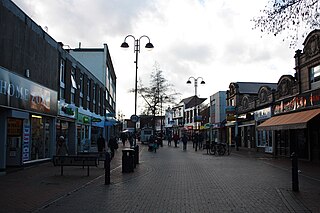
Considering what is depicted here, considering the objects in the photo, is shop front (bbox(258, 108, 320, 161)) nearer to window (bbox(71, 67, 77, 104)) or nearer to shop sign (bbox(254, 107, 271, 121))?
shop sign (bbox(254, 107, 271, 121))

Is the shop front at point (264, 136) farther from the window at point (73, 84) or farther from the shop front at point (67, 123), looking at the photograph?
the window at point (73, 84)

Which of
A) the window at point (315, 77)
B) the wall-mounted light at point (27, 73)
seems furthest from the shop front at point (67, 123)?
the window at point (315, 77)

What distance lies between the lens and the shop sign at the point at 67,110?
2280 cm

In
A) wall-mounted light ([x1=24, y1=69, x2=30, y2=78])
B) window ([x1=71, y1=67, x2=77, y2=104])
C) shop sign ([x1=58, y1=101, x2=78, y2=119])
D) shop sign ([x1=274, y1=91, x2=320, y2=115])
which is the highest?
window ([x1=71, y1=67, x2=77, y2=104])

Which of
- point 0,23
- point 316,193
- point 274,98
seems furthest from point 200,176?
point 274,98

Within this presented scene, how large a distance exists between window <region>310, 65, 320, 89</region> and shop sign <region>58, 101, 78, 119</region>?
16.1 m

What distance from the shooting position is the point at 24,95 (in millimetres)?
16328

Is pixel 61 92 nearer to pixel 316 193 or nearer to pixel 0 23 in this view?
pixel 0 23

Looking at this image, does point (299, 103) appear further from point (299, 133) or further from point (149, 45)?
point (149, 45)

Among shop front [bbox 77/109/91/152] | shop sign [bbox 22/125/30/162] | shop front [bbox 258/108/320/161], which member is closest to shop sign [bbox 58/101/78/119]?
shop front [bbox 77/109/91/152]

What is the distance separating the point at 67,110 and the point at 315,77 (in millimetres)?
16276

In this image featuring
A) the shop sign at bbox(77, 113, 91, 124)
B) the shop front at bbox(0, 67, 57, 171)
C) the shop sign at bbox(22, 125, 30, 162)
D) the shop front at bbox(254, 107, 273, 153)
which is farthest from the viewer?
the shop front at bbox(254, 107, 273, 153)

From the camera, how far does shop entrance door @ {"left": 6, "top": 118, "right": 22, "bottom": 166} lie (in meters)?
16.4

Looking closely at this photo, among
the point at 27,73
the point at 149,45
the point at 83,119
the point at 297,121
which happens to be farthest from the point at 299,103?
the point at 27,73
